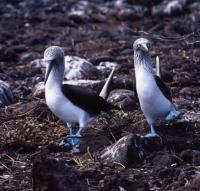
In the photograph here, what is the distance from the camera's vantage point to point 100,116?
7352mm

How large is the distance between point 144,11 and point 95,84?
9.68 m

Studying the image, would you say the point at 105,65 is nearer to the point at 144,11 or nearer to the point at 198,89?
the point at 198,89

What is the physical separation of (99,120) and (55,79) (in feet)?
3.22

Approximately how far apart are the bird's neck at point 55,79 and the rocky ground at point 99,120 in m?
0.53

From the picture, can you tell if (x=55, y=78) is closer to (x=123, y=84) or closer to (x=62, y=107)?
(x=62, y=107)

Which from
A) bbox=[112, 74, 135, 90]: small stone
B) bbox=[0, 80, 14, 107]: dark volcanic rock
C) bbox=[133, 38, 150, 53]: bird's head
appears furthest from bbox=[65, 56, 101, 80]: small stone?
bbox=[133, 38, 150, 53]: bird's head

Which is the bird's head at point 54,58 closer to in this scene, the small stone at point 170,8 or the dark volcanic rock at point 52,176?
the dark volcanic rock at point 52,176

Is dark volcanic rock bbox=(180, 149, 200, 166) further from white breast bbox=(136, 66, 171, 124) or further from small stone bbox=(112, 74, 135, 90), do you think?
small stone bbox=(112, 74, 135, 90)

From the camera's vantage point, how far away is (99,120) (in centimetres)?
750

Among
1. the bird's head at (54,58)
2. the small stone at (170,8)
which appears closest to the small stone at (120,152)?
the bird's head at (54,58)

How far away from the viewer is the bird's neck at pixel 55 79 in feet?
21.9

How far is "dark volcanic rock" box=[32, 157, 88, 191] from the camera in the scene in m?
4.90

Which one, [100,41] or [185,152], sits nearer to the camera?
[185,152]

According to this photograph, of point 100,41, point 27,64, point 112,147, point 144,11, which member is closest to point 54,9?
point 144,11
